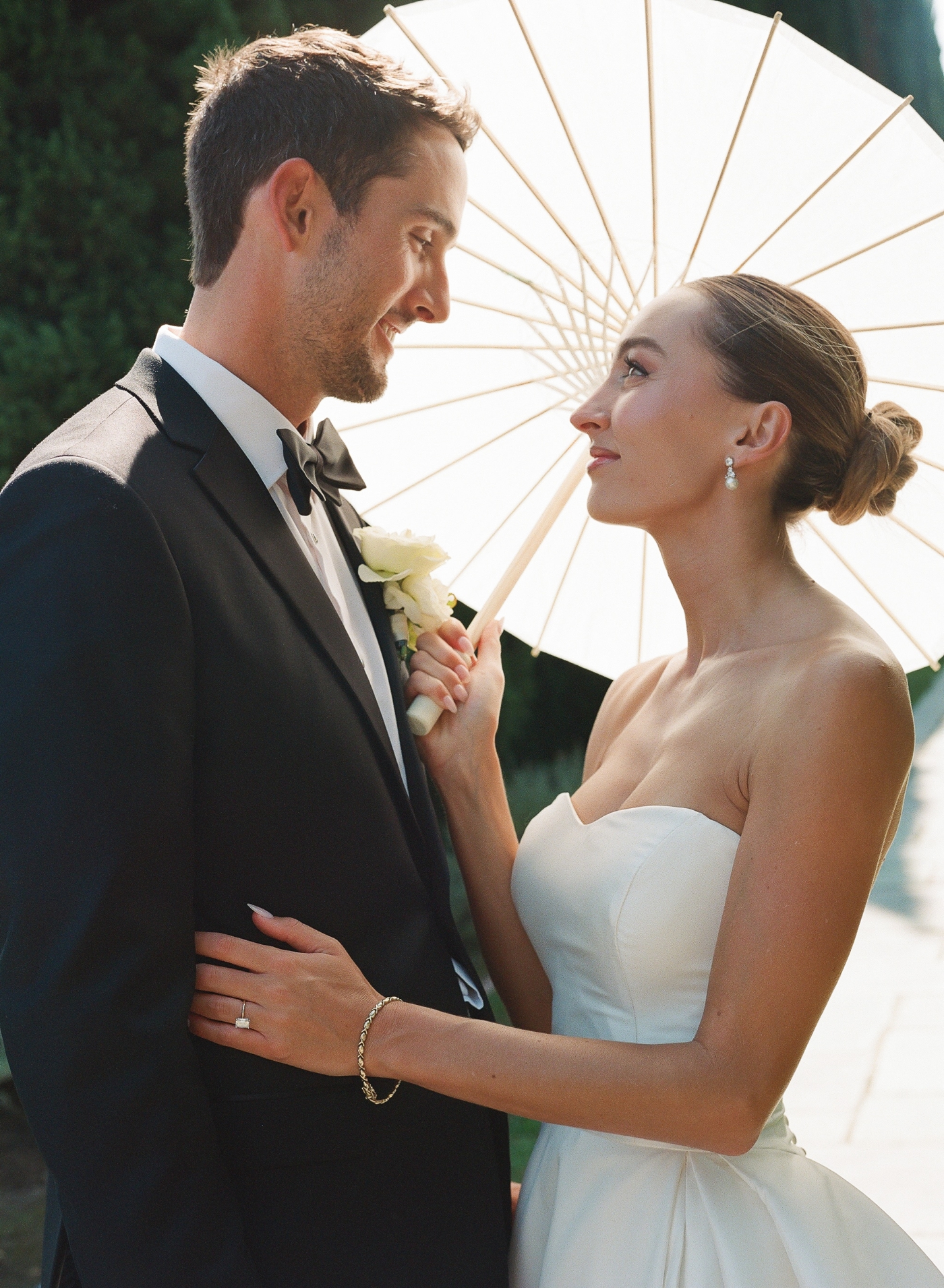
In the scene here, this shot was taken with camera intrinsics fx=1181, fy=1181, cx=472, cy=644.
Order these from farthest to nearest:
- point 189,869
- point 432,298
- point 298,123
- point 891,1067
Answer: point 891,1067 < point 432,298 < point 298,123 < point 189,869

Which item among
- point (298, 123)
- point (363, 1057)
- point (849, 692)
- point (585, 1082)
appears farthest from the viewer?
point (298, 123)

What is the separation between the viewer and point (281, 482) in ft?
6.82

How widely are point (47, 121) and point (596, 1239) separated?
438 centimetres

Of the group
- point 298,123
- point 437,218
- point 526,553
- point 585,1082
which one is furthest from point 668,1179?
point 298,123

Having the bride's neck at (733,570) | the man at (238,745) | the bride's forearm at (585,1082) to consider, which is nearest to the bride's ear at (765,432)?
the bride's neck at (733,570)

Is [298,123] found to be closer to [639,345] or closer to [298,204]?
[298,204]

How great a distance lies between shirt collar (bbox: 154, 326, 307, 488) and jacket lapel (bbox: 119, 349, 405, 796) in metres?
0.04

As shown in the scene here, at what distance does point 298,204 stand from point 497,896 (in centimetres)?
Answer: 143

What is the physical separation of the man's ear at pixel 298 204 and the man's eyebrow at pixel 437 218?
17cm

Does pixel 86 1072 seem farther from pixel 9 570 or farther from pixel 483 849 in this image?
pixel 483 849

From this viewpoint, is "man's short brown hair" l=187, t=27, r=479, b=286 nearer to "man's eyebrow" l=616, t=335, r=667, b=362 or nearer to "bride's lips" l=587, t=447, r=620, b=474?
"man's eyebrow" l=616, t=335, r=667, b=362

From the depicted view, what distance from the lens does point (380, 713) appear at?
193 cm

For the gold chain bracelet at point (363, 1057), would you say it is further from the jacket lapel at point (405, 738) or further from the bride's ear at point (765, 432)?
the bride's ear at point (765, 432)

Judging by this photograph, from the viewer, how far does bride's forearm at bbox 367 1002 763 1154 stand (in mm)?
1801
